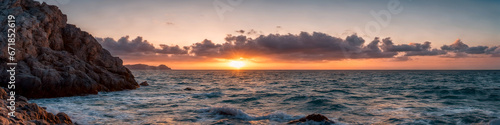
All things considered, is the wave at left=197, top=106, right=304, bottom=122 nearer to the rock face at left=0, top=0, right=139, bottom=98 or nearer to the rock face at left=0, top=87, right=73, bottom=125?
the rock face at left=0, top=87, right=73, bottom=125

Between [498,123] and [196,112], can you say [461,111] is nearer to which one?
[498,123]

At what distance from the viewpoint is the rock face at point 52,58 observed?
26.5 meters

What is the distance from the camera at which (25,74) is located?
25750 mm

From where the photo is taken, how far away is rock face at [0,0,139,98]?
87.0 feet

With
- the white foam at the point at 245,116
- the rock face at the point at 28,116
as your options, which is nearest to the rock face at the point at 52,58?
the rock face at the point at 28,116

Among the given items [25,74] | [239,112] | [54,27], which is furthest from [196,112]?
[54,27]

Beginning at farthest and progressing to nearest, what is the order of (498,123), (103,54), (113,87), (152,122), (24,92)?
(103,54) < (113,87) < (24,92) < (152,122) < (498,123)

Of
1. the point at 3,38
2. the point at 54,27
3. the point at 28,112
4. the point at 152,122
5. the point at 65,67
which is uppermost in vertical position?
the point at 54,27

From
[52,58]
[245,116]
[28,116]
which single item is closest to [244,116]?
[245,116]

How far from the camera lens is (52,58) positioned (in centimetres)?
3067

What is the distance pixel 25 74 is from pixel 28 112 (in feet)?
58.2

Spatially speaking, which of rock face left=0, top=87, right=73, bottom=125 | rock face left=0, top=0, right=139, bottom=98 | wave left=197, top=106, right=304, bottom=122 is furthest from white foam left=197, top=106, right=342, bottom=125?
rock face left=0, top=0, right=139, bottom=98

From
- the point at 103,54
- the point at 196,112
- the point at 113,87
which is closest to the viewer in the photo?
the point at 196,112

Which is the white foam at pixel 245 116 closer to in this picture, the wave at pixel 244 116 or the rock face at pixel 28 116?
the wave at pixel 244 116
